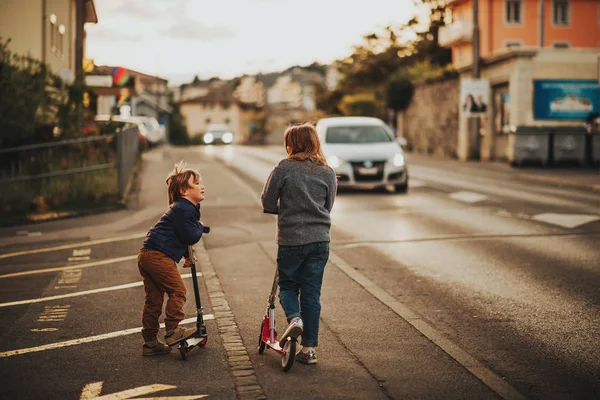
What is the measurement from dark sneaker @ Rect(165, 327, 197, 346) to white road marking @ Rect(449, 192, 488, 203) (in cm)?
1290

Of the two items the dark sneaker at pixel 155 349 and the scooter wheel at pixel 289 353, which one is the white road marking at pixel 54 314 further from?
the scooter wheel at pixel 289 353

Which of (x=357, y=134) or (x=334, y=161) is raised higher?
(x=357, y=134)

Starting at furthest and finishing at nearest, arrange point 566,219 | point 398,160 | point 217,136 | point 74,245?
1. point 217,136
2. point 398,160
3. point 566,219
4. point 74,245

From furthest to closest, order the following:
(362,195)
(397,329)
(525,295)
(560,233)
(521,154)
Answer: (521,154) → (362,195) → (560,233) → (525,295) → (397,329)

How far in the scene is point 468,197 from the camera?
19.2m

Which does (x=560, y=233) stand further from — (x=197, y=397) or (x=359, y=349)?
(x=197, y=397)

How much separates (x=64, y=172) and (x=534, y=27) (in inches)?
2118

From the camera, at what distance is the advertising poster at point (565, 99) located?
113ft

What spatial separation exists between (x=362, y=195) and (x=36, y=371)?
1433 centimetres

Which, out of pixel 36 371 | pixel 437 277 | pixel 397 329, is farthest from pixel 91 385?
pixel 437 277

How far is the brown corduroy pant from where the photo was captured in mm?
6090

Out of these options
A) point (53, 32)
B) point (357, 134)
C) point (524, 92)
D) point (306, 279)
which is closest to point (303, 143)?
point (306, 279)

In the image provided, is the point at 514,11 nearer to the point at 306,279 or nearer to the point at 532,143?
the point at 532,143

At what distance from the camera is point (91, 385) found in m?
5.46
